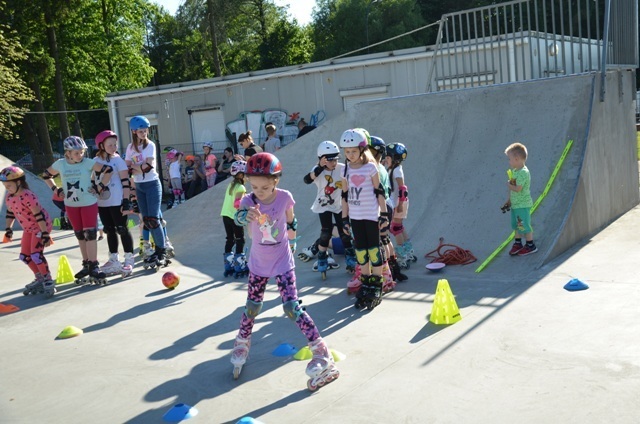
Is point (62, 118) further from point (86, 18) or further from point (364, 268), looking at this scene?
point (364, 268)

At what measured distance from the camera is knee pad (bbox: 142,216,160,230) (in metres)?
9.74

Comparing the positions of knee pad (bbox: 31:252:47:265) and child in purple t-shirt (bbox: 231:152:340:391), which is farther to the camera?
knee pad (bbox: 31:252:47:265)

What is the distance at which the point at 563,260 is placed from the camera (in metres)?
8.16

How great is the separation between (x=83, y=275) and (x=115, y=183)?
141cm

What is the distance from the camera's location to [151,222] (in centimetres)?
974

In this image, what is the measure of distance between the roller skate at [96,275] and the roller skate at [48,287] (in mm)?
570

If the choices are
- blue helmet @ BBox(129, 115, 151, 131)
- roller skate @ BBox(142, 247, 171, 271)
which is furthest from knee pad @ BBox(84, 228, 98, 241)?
blue helmet @ BBox(129, 115, 151, 131)

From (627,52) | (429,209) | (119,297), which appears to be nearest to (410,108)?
(429,209)

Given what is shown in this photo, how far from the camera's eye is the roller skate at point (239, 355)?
539 centimetres

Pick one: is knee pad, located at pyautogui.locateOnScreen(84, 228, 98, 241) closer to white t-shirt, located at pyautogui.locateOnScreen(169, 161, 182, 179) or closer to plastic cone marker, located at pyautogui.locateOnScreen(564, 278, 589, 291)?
plastic cone marker, located at pyautogui.locateOnScreen(564, 278, 589, 291)

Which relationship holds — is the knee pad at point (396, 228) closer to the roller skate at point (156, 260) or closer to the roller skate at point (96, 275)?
the roller skate at point (156, 260)

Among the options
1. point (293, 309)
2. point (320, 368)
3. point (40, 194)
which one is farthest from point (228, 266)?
point (40, 194)

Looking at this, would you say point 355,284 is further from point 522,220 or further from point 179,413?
point 179,413

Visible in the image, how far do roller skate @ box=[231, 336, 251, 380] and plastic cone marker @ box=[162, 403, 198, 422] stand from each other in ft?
2.19
